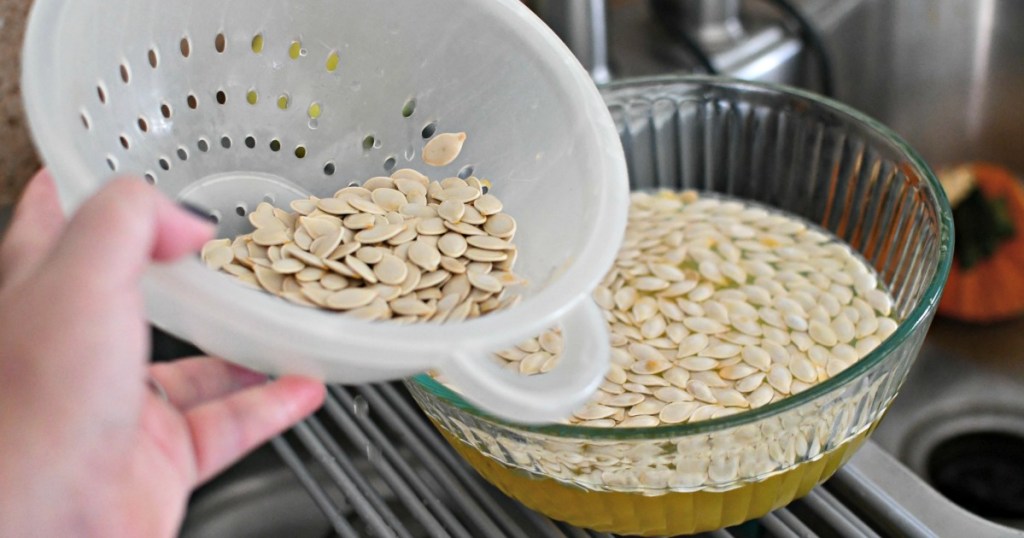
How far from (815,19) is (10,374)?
0.81 m

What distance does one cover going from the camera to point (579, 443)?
420 millimetres

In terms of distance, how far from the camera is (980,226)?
0.99m

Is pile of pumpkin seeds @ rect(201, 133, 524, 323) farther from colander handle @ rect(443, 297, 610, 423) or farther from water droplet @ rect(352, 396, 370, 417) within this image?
water droplet @ rect(352, 396, 370, 417)

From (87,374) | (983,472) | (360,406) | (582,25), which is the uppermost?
(87,374)

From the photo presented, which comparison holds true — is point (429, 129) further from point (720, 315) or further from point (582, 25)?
point (582, 25)

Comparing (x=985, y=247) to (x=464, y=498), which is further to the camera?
(x=985, y=247)

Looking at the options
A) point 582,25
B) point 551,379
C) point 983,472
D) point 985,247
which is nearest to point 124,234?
point 551,379

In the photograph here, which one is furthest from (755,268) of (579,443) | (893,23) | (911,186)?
(893,23)

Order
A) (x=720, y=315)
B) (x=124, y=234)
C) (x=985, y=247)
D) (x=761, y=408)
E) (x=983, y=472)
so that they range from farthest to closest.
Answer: (x=985, y=247) → (x=983, y=472) → (x=720, y=315) → (x=761, y=408) → (x=124, y=234)

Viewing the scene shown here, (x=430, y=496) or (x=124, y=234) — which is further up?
(x=124, y=234)

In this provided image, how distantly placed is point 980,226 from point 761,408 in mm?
685

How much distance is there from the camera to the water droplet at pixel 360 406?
610 mm

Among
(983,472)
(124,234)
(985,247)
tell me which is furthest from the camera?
(985,247)

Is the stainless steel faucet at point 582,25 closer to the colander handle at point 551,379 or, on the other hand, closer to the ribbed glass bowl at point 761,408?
the ribbed glass bowl at point 761,408
